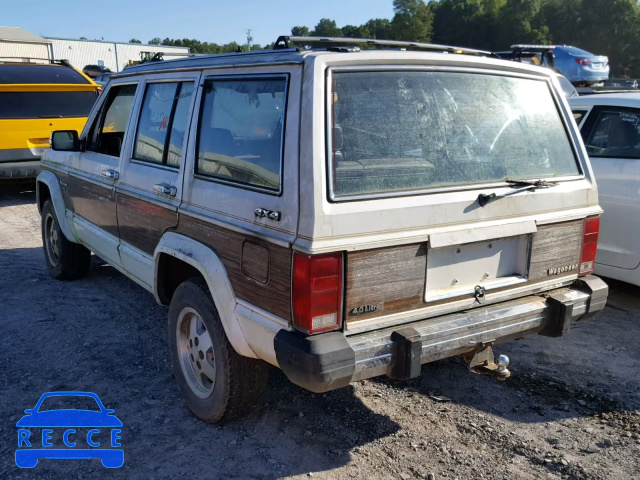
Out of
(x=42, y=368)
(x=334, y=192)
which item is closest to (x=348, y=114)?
(x=334, y=192)

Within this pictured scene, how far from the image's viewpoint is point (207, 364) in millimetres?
3551

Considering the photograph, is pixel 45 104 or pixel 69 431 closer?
pixel 69 431

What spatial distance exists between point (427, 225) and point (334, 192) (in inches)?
20.4

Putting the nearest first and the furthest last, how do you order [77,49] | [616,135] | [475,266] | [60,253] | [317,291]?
1. [317,291]
2. [475,266]
3. [616,135]
4. [60,253]
5. [77,49]

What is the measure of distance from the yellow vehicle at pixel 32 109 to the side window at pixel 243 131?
7.16 metres

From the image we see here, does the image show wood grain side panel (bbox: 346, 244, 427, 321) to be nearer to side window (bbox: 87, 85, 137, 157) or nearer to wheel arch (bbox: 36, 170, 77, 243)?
side window (bbox: 87, 85, 137, 157)

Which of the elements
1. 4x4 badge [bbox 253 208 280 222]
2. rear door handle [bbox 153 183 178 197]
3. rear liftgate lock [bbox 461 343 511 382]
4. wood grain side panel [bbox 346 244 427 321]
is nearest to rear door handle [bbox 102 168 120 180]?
rear door handle [bbox 153 183 178 197]

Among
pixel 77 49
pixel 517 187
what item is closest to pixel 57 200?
pixel 517 187

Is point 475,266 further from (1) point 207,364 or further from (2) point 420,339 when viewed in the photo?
(1) point 207,364

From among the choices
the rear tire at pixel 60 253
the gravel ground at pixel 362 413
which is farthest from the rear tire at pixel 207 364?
the rear tire at pixel 60 253

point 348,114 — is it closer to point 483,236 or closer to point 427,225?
point 427,225

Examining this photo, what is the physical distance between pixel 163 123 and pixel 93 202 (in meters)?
1.37

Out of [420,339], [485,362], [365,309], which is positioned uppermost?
[365,309]

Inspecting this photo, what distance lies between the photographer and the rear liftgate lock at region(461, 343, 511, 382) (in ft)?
10.6
